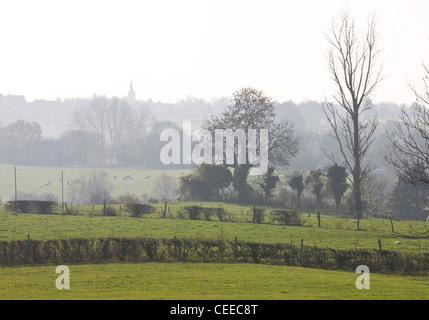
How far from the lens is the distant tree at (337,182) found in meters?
60.5

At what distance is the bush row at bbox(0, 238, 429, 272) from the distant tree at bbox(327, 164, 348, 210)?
105 feet

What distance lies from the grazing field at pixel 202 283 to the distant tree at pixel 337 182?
34.1m

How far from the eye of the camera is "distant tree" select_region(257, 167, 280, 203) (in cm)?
6565

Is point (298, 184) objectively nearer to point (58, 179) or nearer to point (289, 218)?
point (289, 218)

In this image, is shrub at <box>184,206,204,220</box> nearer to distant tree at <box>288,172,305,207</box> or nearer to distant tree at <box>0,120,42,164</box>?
distant tree at <box>288,172,305,207</box>

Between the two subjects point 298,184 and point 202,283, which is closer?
point 202,283

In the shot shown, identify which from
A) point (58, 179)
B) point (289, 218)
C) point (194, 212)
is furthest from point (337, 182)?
point (58, 179)

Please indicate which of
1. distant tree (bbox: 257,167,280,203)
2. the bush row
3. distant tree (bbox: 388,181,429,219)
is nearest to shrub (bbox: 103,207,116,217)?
the bush row

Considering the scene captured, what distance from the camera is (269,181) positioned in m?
65.6

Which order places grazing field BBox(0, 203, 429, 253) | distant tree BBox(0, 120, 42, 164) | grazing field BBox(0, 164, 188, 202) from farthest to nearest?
A: distant tree BBox(0, 120, 42, 164) → grazing field BBox(0, 164, 188, 202) → grazing field BBox(0, 203, 429, 253)

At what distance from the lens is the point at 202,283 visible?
22.5m

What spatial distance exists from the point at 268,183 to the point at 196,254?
119ft
